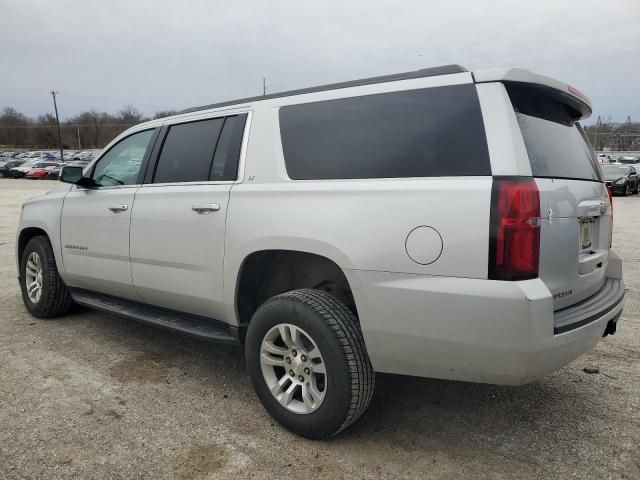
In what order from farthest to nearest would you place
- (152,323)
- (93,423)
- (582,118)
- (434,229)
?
(152,323)
(582,118)
(93,423)
(434,229)

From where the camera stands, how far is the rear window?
240 centimetres

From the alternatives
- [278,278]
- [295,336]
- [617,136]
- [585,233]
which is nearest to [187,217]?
[278,278]

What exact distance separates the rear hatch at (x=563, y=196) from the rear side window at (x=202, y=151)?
5.53ft

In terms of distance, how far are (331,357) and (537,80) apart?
1.67 metres

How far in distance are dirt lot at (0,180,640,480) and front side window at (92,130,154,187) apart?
1355 mm

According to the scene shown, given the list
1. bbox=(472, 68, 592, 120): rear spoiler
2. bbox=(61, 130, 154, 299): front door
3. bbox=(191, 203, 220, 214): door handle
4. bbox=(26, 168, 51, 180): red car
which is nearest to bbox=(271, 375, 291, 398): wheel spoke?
bbox=(191, 203, 220, 214): door handle

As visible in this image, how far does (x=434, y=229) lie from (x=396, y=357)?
2.13 ft

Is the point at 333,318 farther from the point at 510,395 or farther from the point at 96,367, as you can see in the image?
the point at 96,367

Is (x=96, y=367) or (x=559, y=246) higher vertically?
(x=559, y=246)

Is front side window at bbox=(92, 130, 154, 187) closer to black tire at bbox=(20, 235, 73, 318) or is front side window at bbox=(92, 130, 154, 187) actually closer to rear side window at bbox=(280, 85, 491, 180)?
black tire at bbox=(20, 235, 73, 318)

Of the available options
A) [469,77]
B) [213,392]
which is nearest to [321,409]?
[213,392]

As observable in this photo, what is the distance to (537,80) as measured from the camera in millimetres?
2447

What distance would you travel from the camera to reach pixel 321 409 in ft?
8.57

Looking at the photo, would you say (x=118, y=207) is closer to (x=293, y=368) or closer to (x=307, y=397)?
(x=293, y=368)
